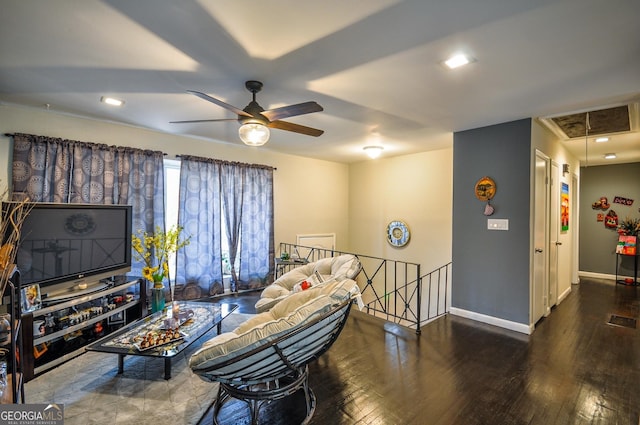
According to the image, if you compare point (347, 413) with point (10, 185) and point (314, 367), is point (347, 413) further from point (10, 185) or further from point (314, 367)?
point (10, 185)

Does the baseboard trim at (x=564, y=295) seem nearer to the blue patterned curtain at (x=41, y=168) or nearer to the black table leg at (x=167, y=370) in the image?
the black table leg at (x=167, y=370)

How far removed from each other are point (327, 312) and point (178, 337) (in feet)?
4.62

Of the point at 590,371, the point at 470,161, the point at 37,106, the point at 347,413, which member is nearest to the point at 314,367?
the point at 347,413

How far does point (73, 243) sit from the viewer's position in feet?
10.3

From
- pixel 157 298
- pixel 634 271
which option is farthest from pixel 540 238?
pixel 157 298

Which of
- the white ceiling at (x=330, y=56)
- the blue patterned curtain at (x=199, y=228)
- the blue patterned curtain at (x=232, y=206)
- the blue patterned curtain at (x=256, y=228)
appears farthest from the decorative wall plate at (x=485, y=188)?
the blue patterned curtain at (x=199, y=228)

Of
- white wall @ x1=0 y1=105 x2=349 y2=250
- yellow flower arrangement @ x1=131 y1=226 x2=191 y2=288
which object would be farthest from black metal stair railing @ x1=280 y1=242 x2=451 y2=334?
yellow flower arrangement @ x1=131 y1=226 x2=191 y2=288

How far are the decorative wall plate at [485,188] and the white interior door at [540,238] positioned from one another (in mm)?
459

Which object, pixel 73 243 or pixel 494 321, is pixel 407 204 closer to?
pixel 494 321

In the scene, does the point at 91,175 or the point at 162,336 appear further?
the point at 91,175

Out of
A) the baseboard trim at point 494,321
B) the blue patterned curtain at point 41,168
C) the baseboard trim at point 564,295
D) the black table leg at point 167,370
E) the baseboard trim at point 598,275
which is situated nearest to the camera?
the black table leg at point 167,370

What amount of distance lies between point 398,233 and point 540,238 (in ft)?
7.87

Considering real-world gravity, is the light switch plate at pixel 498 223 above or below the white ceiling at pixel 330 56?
below

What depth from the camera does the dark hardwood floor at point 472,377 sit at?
208 centimetres
